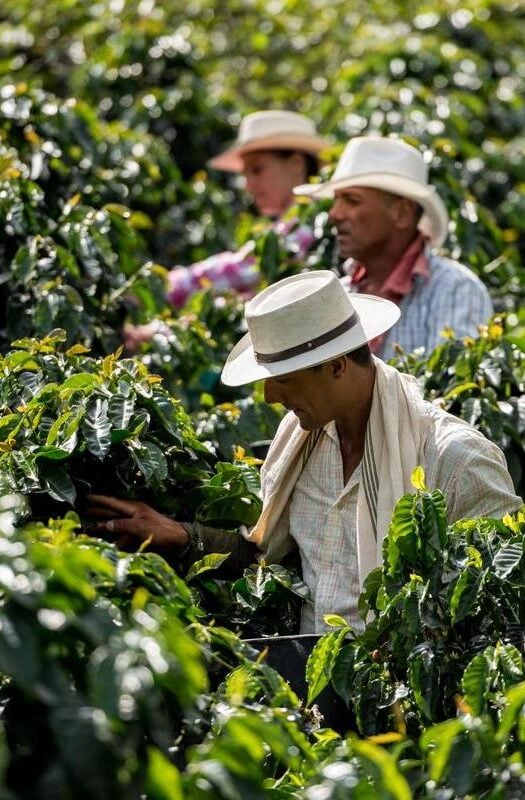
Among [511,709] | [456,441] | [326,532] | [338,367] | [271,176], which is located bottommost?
[271,176]

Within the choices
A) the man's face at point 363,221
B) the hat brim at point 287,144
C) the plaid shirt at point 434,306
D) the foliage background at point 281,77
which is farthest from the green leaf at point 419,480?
the hat brim at point 287,144

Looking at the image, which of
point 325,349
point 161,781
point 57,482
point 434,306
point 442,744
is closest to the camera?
point 161,781

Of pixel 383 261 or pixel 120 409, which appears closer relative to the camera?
pixel 120 409

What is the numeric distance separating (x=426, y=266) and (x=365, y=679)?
8.72 ft

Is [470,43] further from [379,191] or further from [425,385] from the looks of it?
[425,385]

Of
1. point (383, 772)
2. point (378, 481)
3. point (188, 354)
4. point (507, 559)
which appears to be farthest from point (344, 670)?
point (188, 354)

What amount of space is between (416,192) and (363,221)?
226 millimetres

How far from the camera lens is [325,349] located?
4.19 metres

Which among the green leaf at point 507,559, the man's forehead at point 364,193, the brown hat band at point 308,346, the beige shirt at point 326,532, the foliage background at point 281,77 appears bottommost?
the foliage background at point 281,77

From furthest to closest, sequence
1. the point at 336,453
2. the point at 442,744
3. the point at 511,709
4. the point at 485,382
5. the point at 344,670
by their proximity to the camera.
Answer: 1. the point at 485,382
2. the point at 336,453
3. the point at 344,670
4. the point at 511,709
5. the point at 442,744

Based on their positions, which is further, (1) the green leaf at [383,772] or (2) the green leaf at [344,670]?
(2) the green leaf at [344,670]

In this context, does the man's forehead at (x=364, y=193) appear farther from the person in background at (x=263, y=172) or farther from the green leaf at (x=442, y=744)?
the green leaf at (x=442, y=744)

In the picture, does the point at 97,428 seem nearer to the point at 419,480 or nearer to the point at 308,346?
the point at 308,346

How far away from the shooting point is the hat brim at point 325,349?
419 centimetres
